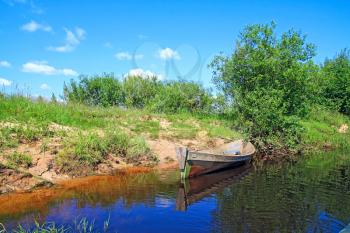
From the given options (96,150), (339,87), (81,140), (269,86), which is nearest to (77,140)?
(81,140)

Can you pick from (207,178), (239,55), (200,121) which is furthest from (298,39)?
(207,178)

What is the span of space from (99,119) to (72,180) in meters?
7.20

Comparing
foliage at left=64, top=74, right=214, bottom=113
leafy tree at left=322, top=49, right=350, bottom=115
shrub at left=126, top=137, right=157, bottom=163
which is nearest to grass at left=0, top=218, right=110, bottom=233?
shrub at left=126, top=137, right=157, bottom=163

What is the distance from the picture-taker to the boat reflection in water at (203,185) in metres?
12.4

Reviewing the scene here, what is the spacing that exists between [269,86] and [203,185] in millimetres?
14319

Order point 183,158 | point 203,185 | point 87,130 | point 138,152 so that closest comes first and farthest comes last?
point 183,158 → point 203,185 → point 138,152 → point 87,130

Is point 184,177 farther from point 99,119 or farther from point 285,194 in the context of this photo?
point 99,119

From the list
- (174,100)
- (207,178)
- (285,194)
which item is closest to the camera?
(285,194)

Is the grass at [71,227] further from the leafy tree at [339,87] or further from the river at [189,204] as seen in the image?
the leafy tree at [339,87]

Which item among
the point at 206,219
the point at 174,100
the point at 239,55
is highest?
the point at 239,55

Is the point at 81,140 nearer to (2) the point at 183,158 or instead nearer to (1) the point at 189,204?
(2) the point at 183,158

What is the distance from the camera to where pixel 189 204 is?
39.2 ft

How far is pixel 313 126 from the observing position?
36125 millimetres

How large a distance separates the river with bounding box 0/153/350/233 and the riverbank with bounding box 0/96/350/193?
1009mm
